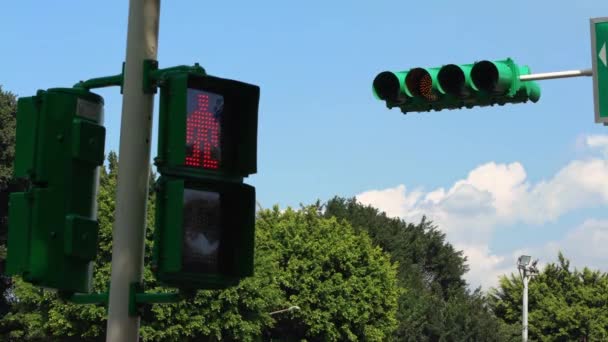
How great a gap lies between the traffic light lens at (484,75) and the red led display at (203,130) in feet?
16.3

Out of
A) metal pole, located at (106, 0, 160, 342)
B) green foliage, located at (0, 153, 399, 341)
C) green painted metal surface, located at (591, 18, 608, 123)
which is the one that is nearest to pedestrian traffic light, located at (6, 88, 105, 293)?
metal pole, located at (106, 0, 160, 342)

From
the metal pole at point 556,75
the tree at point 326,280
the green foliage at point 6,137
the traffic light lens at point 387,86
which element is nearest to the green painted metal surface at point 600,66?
the metal pole at point 556,75

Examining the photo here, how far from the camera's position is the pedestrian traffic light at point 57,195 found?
4574mm

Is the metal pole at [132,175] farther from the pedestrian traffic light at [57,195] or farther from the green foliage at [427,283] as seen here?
the green foliage at [427,283]

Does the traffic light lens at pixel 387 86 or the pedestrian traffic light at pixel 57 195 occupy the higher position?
the traffic light lens at pixel 387 86

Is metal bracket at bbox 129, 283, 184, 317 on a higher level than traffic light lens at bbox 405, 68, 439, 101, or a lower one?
lower

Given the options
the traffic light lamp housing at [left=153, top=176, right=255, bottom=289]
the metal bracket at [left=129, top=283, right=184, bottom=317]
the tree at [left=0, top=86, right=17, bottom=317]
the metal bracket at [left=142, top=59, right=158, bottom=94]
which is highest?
the tree at [left=0, top=86, right=17, bottom=317]

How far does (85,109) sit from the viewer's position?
484 cm

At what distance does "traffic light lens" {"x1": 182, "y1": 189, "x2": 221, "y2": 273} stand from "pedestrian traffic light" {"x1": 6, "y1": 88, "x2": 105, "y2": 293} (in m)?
0.62

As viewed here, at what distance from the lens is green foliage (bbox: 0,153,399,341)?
47906mm

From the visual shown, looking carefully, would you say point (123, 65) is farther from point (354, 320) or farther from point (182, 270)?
point (354, 320)

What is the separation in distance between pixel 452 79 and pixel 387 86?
2.15ft

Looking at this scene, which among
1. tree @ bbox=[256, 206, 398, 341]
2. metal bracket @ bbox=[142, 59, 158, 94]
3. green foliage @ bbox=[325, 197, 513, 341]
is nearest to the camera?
metal bracket @ bbox=[142, 59, 158, 94]

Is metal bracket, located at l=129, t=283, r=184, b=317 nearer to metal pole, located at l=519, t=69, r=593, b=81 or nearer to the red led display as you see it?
the red led display
